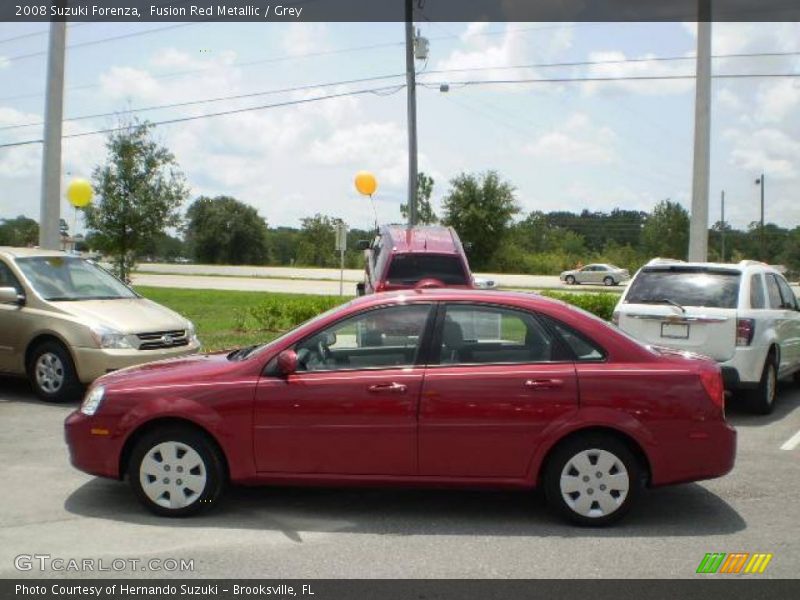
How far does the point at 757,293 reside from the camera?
9914 mm

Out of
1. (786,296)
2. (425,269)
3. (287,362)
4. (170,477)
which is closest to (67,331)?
(170,477)

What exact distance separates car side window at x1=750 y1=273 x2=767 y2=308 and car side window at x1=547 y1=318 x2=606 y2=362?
15.5ft

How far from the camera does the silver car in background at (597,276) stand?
53.2 m

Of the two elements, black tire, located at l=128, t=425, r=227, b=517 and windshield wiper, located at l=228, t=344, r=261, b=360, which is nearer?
black tire, located at l=128, t=425, r=227, b=517

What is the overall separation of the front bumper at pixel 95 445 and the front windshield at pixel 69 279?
4.91 meters

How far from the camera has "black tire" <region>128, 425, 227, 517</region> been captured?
557 centimetres

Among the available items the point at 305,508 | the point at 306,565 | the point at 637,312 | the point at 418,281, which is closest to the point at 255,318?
the point at 418,281

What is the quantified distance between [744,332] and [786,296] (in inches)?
81.9

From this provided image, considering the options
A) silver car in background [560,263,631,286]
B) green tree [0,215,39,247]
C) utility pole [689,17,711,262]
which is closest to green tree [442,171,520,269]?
silver car in background [560,263,631,286]

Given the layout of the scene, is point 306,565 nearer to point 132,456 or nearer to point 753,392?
point 132,456

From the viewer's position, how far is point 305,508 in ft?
19.5

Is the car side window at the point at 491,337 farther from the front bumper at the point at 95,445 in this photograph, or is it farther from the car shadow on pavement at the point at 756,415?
the car shadow on pavement at the point at 756,415

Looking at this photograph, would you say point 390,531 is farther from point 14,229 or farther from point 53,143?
point 14,229

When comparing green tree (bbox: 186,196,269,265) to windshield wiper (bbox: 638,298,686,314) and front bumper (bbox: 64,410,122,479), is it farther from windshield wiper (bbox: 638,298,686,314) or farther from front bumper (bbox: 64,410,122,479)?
front bumper (bbox: 64,410,122,479)
